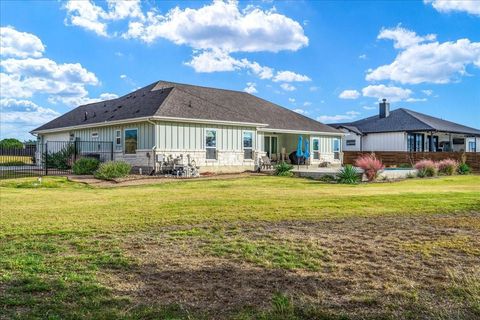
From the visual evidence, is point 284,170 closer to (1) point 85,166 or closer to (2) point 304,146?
(2) point 304,146

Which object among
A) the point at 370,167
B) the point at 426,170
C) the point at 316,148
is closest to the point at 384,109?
the point at 316,148

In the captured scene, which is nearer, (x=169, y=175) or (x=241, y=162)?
(x=169, y=175)

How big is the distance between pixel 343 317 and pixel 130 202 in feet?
28.5

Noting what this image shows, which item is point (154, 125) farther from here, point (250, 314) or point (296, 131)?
point (250, 314)

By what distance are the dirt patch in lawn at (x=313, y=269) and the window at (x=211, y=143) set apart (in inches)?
609

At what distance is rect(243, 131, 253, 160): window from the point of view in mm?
25500

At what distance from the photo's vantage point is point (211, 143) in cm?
2378

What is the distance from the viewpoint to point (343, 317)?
4.13m

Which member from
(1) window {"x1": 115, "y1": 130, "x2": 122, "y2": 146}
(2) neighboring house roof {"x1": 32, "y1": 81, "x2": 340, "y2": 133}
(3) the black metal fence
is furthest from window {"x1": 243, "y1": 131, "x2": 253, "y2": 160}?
(3) the black metal fence

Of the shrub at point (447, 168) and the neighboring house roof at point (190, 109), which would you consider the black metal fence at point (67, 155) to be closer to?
the neighboring house roof at point (190, 109)

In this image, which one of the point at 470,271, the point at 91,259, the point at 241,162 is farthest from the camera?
the point at 241,162

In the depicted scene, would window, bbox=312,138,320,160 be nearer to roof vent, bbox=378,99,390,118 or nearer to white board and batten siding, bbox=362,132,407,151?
white board and batten siding, bbox=362,132,407,151

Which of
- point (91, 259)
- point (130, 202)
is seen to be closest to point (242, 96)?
point (130, 202)

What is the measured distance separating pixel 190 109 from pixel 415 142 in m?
22.9
